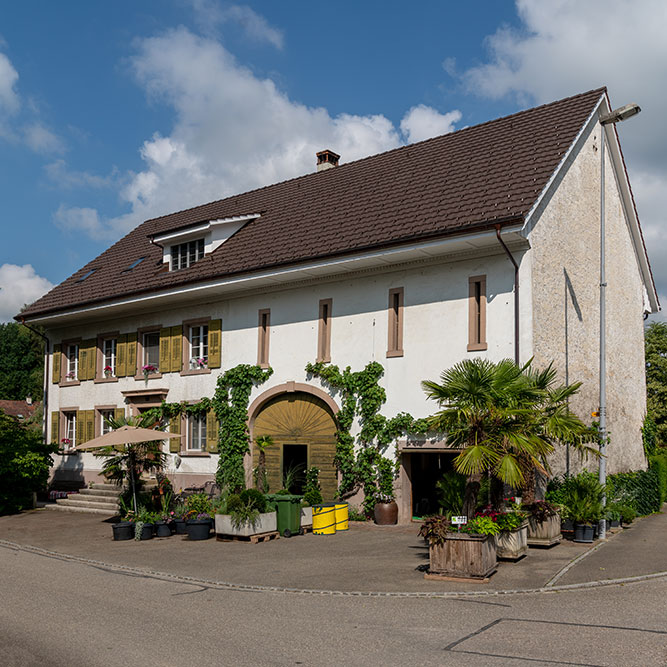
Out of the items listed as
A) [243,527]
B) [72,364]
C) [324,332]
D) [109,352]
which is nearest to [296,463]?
[324,332]

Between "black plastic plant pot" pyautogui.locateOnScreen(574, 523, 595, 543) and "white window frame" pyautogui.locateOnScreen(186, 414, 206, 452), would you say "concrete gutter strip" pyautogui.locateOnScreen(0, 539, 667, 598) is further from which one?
"white window frame" pyautogui.locateOnScreen(186, 414, 206, 452)

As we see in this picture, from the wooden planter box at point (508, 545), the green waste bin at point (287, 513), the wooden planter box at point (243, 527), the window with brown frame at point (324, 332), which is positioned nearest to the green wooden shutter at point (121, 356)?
the window with brown frame at point (324, 332)

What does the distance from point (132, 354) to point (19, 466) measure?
5.23 metres

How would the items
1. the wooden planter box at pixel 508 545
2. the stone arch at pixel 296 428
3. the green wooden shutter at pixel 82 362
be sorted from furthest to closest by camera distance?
the green wooden shutter at pixel 82 362, the stone arch at pixel 296 428, the wooden planter box at pixel 508 545

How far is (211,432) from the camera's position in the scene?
2233 cm

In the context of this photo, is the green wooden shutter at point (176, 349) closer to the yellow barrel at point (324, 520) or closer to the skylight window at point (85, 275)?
the skylight window at point (85, 275)

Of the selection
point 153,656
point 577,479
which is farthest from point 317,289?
point 153,656

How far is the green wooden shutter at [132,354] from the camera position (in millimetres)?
25078

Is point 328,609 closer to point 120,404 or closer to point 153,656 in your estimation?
point 153,656

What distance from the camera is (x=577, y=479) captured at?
54.4 feet

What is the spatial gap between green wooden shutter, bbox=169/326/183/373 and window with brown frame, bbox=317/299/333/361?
560 cm

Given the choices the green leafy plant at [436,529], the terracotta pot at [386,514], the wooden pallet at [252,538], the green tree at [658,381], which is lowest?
the wooden pallet at [252,538]

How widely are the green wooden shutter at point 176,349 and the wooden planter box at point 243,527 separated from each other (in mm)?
8471

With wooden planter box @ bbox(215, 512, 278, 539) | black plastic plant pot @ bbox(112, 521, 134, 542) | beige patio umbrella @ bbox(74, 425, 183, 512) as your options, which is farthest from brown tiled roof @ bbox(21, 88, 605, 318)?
black plastic plant pot @ bbox(112, 521, 134, 542)
